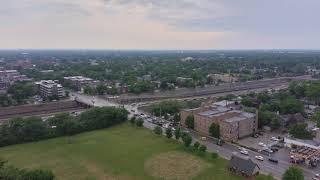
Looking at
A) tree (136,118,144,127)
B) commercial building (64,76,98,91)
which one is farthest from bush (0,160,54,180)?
commercial building (64,76,98,91)

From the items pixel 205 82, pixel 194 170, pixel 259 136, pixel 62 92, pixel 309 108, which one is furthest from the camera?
pixel 205 82

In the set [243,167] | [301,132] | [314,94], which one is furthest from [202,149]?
[314,94]

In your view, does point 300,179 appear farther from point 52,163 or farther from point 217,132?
point 52,163

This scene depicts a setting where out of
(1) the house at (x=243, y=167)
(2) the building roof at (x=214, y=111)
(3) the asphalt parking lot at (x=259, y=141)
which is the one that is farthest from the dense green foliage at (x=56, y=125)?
(1) the house at (x=243, y=167)

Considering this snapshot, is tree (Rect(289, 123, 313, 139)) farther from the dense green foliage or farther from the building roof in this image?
the dense green foliage

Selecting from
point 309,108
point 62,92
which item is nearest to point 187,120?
point 309,108

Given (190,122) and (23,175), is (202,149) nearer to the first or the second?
(190,122)
